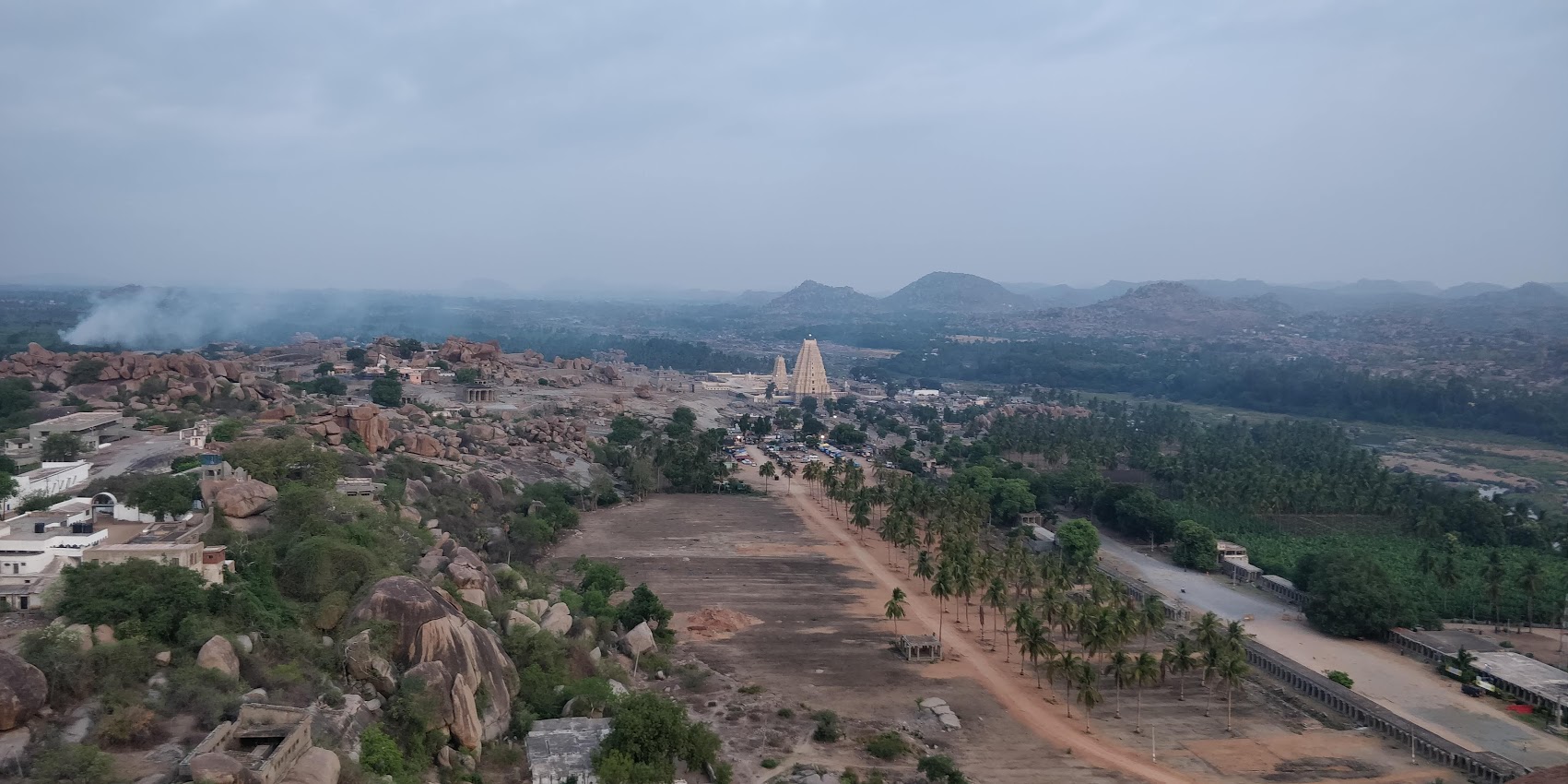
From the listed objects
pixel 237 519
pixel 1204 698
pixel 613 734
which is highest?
pixel 237 519

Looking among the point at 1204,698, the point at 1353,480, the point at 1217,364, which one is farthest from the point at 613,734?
the point at 1217,364

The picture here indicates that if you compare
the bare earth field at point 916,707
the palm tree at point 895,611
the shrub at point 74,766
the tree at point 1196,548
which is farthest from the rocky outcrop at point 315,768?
the tree at point 1196,548

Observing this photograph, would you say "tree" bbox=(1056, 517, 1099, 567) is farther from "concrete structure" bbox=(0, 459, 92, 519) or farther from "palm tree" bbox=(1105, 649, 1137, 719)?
"concrete structure" bbox=(0, 459, 92, 519)

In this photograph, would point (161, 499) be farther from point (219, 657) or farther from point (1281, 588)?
point (1281, 588)

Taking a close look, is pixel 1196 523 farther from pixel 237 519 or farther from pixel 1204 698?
pixel 237 519

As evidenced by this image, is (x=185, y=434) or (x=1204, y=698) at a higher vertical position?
(x=185, y=434)

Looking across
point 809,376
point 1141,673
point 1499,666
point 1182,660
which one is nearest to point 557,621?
point 1141,673

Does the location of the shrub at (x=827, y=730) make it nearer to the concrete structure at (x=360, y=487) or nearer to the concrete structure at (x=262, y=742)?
the concrete structure at (x=262, y=742)
